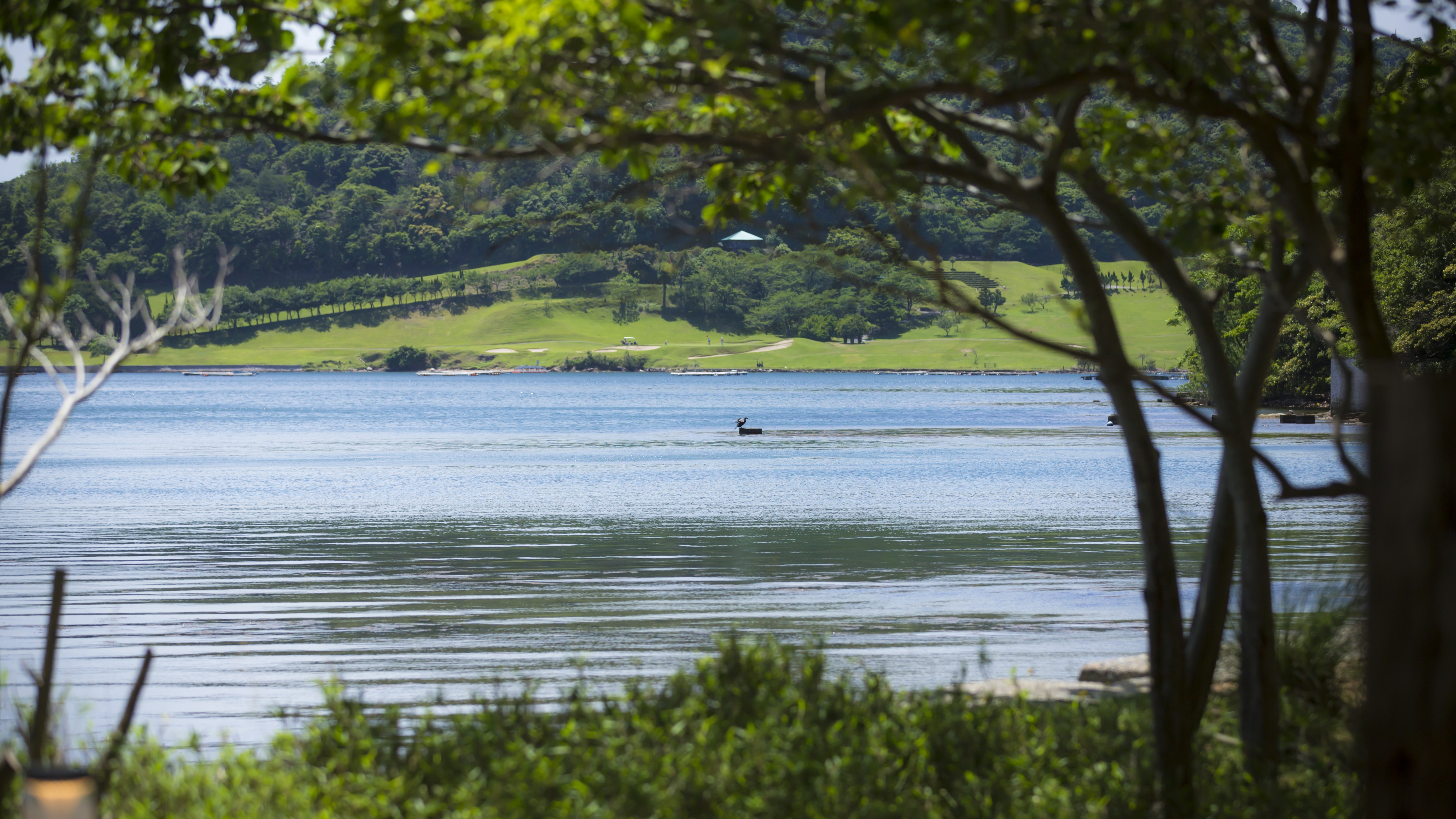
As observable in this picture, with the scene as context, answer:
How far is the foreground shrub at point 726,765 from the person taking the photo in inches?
209

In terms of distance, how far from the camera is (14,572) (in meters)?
18.8

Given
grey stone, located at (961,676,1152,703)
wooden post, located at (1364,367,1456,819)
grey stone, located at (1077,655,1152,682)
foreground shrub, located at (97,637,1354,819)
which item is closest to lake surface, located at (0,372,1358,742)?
grey stone, located at (961,676,1152,703)

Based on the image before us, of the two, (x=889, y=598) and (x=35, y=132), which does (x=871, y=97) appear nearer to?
(x=35, y=132)

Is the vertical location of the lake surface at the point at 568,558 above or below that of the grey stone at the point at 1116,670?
below

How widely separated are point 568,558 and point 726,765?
49.2ft

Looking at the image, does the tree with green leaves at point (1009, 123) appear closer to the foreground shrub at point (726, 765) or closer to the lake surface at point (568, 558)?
the foreground shrub at point (726, 765)

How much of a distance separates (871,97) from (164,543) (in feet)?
67.8

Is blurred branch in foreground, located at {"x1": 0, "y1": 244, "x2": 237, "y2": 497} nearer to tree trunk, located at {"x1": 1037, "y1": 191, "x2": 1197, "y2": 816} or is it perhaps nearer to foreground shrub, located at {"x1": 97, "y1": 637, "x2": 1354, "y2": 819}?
foreground shrub, located at {"x1": 97, "y1": 637, "x2": 1354, "y2": 819}

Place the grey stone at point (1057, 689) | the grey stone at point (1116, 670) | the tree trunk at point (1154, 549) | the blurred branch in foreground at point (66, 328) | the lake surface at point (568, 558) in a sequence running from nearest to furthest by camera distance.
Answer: the blurred branch in foreground at point (66, 328), the tree trunk at point (1154, 549), the grey stone at point (1057, 689), the grey stone at point (1116, 670), the lake surface at point (568, 558)

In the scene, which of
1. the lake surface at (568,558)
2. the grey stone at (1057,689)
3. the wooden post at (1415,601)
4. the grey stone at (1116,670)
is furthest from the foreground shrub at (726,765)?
the grey stone at (1116,670)

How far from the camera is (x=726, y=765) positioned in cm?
554

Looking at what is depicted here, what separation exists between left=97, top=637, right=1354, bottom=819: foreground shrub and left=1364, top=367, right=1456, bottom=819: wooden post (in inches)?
81.9

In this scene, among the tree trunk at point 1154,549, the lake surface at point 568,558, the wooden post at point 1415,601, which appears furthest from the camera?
the lake surface at point 568,558

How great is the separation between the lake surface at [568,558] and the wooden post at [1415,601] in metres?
3.98
